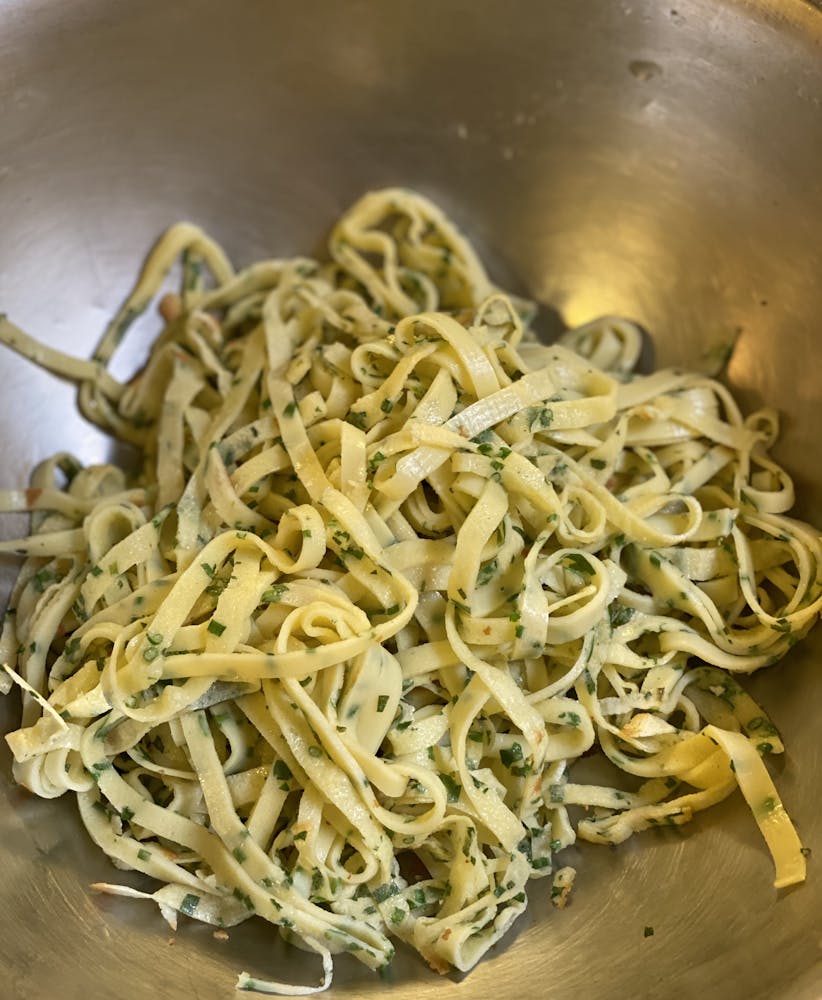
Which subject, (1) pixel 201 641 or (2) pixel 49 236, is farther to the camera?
(2) pixel 49 236

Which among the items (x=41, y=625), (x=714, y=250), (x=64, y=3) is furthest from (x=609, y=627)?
(x=64, y=3)

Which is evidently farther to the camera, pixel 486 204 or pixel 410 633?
pixel 486 204

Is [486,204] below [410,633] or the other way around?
the other way around

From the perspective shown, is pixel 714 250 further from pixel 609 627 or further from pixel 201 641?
→ pixel 201 641
